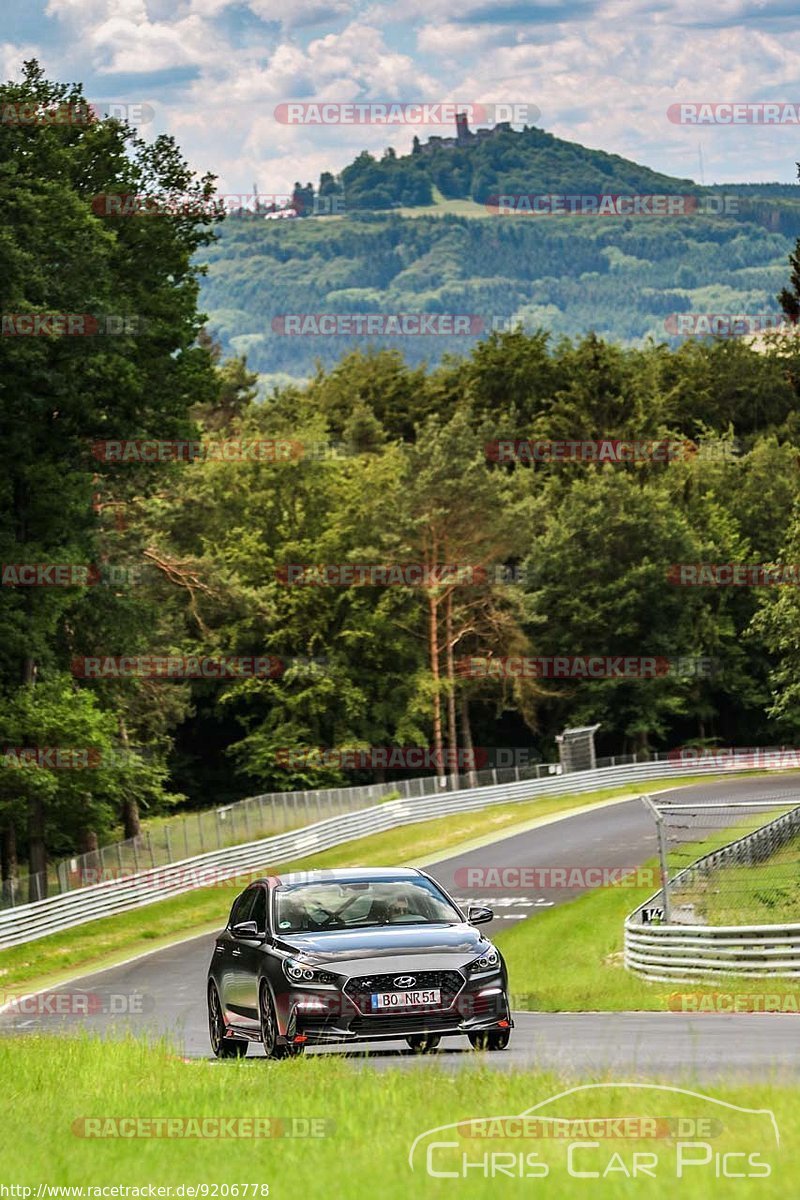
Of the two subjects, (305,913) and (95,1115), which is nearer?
(95,1115)

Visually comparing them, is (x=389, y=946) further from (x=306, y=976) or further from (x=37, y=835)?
(x=37, y=835)

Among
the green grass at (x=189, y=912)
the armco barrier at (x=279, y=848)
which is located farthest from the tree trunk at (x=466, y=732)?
the green grass at (x=189, y=912)

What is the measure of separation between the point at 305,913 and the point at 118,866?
98.0ft

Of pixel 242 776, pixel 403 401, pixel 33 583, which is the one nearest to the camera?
pixel 33 583

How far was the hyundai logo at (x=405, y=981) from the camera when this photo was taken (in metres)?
13.6

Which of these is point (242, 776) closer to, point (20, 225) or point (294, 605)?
point (294, 605)

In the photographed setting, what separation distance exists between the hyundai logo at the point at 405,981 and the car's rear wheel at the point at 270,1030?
842 mm

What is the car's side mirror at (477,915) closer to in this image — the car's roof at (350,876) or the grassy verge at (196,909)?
the car's roof at (350,876)

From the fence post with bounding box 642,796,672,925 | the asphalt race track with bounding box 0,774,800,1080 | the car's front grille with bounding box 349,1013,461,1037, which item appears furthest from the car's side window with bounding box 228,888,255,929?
the fence post with bounding box 642,796,672,925

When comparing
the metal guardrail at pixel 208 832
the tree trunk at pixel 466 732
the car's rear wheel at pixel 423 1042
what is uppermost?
the car's rear wheel at pixel 423 1042

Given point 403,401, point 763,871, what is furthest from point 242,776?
point 763,871

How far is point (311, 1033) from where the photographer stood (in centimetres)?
1366

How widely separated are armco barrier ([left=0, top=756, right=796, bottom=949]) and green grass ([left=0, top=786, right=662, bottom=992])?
0.29 m

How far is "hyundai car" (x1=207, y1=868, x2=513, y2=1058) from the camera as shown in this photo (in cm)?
1359
